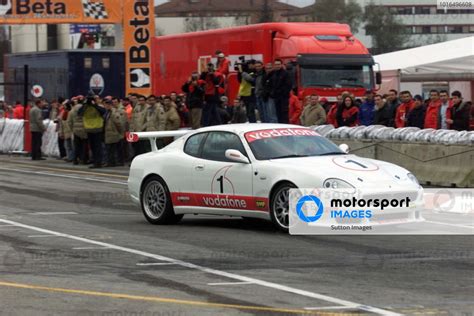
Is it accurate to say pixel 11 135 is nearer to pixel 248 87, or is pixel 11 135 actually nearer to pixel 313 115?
pixel 248 87

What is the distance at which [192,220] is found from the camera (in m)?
16.6

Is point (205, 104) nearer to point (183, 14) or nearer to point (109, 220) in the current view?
point (109, 220)

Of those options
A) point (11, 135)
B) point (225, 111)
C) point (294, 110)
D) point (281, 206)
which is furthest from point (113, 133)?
point (281, 206)

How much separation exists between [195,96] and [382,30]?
6535 cm

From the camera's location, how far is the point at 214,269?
11.3 m

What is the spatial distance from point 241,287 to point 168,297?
2.50 feet

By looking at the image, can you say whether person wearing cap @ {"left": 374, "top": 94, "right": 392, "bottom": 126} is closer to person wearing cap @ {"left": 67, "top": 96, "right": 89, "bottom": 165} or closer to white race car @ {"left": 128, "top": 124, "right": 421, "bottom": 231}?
white race car @ {"left": 128, "top": 124, "right": 421, "bottom": 231}

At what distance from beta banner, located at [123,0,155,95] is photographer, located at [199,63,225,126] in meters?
14.5

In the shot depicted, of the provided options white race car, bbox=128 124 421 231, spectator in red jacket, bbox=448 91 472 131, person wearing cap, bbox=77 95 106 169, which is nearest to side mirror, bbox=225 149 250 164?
white race car, bbox=128 124 421 231

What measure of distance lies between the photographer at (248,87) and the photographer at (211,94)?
0.45 meters

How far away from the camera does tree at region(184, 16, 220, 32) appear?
9288 cm

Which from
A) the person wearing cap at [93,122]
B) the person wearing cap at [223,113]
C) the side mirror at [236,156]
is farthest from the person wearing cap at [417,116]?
the side mirror at [236,156]

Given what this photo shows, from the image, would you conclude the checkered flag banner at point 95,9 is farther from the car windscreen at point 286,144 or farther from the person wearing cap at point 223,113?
the car windscreen at point 286,144

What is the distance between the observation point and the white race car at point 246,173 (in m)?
14.0
